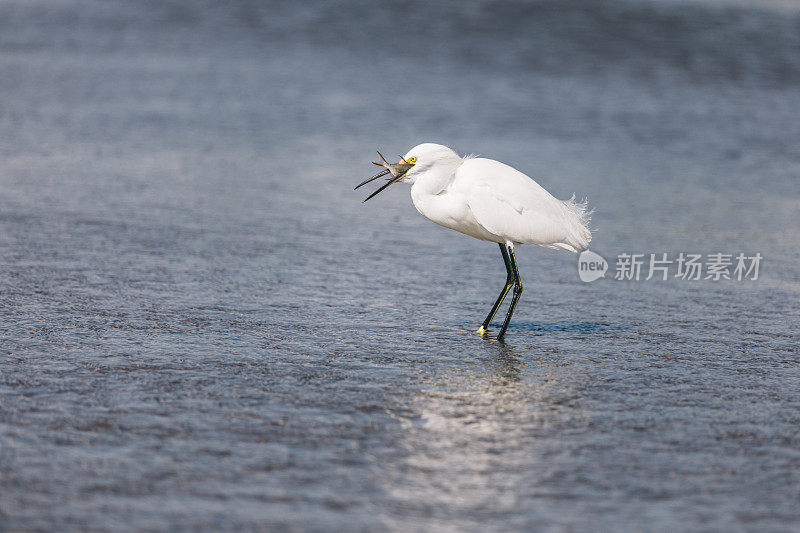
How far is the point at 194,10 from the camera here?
2158 centimetres

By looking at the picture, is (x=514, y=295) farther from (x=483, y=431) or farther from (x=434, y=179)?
(x=483, y=431)

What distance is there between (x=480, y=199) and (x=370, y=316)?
3.42 ft

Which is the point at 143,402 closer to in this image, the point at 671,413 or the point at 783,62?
the point at 671,413

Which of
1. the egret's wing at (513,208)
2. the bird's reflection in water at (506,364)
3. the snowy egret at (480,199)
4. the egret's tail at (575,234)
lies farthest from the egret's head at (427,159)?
the bird's reflection in water at (506,364)

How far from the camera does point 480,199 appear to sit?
578cm

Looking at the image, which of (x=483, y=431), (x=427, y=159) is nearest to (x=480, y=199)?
(x=427, y=159)

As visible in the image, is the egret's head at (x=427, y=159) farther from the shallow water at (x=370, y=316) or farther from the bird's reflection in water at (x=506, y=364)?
the bird's reflection in water at (x=506, y=364)

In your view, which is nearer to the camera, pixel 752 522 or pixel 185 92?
pixel 752 522

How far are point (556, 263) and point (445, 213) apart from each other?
2282mm

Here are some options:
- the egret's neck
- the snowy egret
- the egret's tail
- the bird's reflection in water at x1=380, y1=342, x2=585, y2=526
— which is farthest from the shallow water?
the egret's neck

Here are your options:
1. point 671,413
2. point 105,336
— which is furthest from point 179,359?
point 671,413

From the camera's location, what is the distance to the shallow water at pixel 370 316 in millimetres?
3750

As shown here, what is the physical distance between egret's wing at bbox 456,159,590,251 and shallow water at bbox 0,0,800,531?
0.62m

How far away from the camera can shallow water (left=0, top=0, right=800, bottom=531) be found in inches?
148
